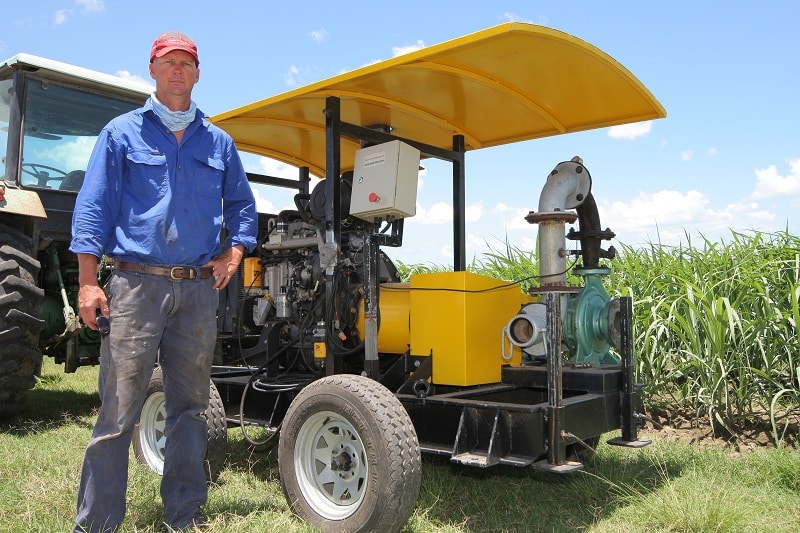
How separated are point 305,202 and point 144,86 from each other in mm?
3079

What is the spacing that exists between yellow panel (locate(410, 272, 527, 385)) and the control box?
419 millimetres

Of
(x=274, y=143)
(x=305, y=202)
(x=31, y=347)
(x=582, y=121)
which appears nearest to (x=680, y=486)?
(x=582, y=121)

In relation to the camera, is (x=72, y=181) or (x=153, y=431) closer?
(x=153, y=431)

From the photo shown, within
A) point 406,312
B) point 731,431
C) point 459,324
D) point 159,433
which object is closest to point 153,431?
point 159,433

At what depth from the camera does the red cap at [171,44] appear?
3.12 metres

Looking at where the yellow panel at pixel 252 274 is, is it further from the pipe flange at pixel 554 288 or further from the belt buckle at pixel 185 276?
the pipe flange at pixel 554 288

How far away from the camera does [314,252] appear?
4.40m

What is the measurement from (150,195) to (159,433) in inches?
75.3

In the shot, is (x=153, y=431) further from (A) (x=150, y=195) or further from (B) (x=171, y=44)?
(B) (x=171, y=44)

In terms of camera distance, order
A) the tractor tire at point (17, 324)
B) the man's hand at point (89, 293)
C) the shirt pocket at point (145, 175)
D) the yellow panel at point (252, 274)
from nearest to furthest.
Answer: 1. the man's hand at point (89, 293)
2. the shirt pocket at point (145, 175)
3. the yellow panel at point (252, 274)
4. the tractor tire at point (17, 324)

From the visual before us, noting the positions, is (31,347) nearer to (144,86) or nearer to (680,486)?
(144,86)


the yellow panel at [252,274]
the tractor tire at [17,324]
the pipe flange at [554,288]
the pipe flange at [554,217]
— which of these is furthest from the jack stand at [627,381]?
the tractor tire at [17,324]

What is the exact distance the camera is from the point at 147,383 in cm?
319

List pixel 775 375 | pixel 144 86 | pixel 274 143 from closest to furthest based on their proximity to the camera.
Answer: pixel 775 375
pixel 274 143
pixel 144 86
